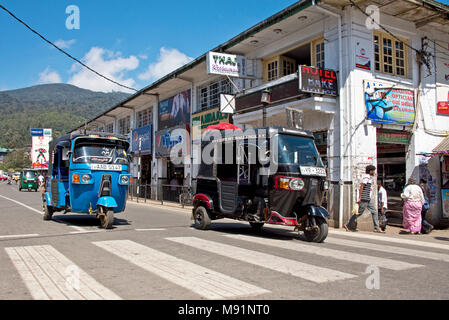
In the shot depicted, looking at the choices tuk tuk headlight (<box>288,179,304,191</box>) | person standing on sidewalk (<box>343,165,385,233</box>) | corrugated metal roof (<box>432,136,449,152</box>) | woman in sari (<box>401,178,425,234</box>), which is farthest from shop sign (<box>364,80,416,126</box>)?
tuk tuk headlight (<box>288,179,304,191</box>)

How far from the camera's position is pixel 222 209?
9.75 meters

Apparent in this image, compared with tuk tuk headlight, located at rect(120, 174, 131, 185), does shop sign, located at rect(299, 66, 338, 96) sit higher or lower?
higher

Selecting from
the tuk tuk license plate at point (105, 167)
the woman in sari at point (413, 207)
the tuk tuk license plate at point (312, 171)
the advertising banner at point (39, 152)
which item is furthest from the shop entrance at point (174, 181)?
the advertising banner at point (39, 152)

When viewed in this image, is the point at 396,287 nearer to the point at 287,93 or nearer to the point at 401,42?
the point at 287,93

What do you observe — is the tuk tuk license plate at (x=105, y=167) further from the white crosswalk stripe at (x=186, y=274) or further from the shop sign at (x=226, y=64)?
the shop sign at (x=226, y=64)

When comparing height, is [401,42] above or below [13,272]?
above

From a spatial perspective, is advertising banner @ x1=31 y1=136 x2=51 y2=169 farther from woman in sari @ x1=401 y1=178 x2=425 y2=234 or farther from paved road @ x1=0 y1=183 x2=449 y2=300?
woman in sari @ x1=401 y1=178 x2=425 y2=234

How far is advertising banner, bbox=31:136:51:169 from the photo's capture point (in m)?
60.1

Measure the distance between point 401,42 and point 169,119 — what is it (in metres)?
14.9

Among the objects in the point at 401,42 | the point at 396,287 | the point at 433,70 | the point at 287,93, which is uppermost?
the point at 401,42

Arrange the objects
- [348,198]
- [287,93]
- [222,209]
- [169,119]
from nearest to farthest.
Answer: [222,209] < [348,198] < [287,93] < [169,119]

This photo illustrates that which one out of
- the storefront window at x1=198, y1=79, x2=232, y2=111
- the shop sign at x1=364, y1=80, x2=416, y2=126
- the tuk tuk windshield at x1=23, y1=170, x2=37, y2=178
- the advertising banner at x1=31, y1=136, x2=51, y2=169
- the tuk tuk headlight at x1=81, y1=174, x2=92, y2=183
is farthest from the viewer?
the advertising banner at x1=31, y1=136, x2=51, y2=169

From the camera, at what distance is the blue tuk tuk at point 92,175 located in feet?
33.8

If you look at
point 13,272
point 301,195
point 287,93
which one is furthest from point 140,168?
point 13,272
